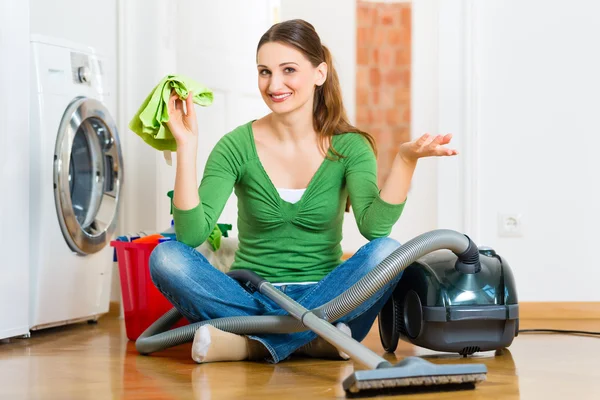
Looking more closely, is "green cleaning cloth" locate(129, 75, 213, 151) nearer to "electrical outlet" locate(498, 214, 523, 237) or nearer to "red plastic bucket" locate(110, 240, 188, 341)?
"red plastic bucket" locate(110, 240, 188, 341)

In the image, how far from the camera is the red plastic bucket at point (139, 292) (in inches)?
102

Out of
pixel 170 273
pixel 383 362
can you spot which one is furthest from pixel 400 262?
pixel 170 273

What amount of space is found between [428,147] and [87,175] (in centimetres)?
150

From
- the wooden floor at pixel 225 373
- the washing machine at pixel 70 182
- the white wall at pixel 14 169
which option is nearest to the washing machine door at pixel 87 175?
the washing machine at pixel 70 182

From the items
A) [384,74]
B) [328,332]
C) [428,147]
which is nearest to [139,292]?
[328,332]

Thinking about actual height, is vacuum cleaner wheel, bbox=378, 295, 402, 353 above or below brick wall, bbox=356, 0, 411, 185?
below

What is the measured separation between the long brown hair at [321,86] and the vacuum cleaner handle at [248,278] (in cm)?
38

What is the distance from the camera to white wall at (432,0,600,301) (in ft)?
10.7

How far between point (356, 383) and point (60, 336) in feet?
4.90

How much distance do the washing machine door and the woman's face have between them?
2.82 feet

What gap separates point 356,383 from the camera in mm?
1522

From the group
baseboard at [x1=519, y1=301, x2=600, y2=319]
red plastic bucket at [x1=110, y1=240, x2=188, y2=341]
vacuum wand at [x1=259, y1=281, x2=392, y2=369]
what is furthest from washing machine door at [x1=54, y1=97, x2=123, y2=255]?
baseboard at [x1=519, y1=301, x2=600, y2=319]

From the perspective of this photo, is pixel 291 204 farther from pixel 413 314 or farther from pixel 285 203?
pixel 413 314

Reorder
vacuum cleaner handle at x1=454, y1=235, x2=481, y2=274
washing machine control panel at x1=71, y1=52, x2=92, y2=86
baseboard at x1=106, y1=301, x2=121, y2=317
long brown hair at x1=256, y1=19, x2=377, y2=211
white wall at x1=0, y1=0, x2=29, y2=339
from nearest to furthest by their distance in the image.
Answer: vacuum cleaner handle at x1=454, y1=235, x2=481, y2=274, long brown hair at x1=256, y1=19, x2=377, y2=211, white wall at x1=0, y1=0, x2=29, y2=339, washing machine control panel at x1=71, y1=52, x2=92, y2=86, baseboard at x1=106, y1=301, x2=121, y2=317
